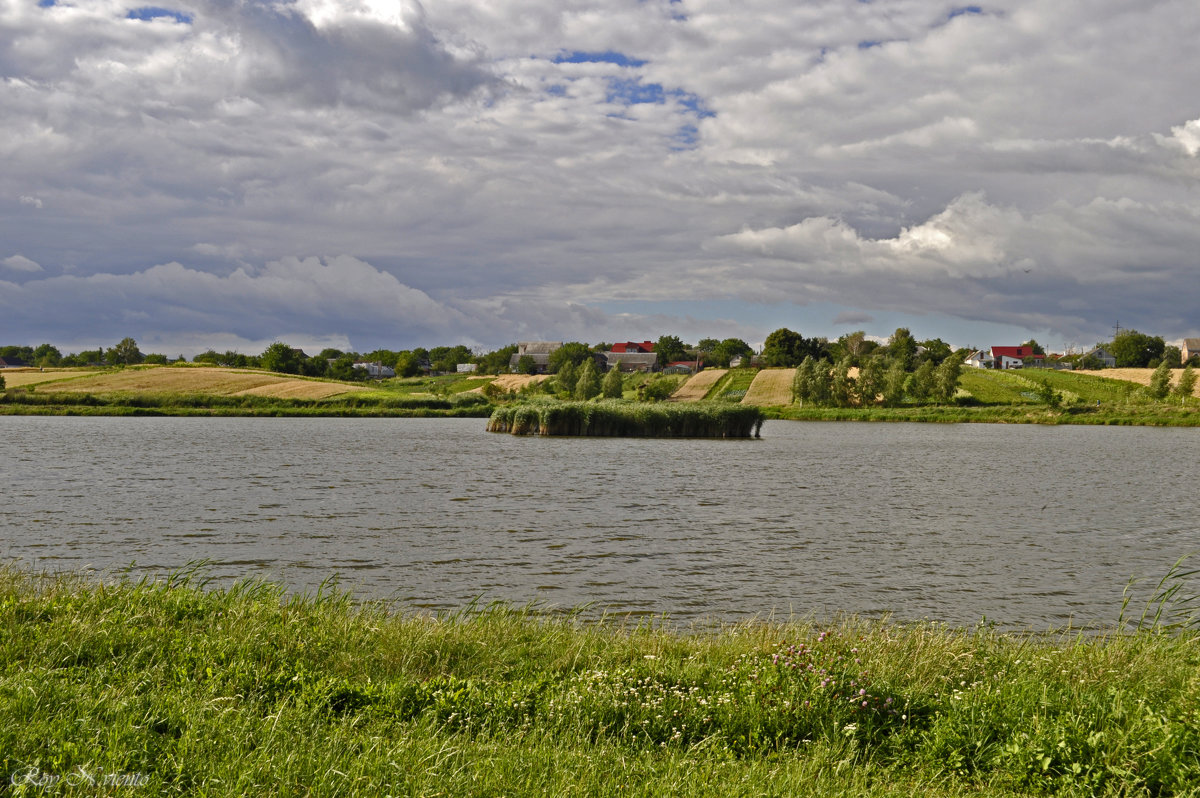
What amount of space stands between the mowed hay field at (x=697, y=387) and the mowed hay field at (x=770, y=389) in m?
6.37

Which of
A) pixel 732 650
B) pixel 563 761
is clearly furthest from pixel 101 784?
pixel 732 650

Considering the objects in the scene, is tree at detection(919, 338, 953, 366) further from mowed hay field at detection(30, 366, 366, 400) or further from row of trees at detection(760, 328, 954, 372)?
mowed hay field at detection(30, 366, 366, 400)

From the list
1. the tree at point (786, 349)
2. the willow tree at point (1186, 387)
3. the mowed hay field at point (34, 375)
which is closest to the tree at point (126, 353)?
the mowed hay field at point (34, 375)

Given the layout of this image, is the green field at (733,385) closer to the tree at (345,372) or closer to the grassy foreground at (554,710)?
the tree at (345,372)

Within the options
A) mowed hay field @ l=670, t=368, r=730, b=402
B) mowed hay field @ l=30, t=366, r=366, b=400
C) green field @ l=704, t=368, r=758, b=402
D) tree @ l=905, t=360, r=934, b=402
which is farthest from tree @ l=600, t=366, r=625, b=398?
tree @ l=905, t=360, r=934, b=402

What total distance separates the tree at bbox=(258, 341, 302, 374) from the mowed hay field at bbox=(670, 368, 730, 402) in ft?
279

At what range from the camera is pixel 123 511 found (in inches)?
985

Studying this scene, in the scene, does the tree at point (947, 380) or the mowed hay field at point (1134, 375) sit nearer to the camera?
the tree at point (947, 380)

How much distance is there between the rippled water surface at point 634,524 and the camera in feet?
54.4

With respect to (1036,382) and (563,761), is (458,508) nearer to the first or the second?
(563,761)

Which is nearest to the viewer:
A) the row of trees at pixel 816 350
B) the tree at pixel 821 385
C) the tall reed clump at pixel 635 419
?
the tall reed clump at pixel 635 419

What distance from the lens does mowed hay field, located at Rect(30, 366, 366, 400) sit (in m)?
102

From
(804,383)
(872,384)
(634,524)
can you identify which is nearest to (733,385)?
(804,383)

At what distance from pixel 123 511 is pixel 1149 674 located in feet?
83.6
